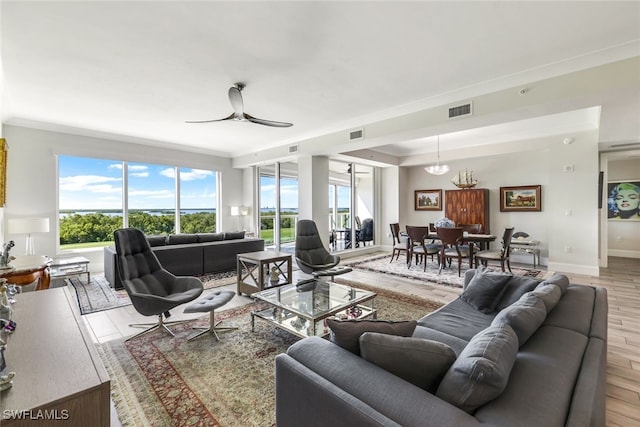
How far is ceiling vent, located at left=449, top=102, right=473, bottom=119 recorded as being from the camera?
140 inches

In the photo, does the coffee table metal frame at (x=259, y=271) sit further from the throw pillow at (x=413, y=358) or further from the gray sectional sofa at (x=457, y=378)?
the throw pillow at (x=413, y=358)

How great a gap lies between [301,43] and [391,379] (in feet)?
9.00

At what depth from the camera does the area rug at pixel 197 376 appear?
5.68 ft

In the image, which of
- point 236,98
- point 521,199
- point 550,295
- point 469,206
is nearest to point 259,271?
point 236,98

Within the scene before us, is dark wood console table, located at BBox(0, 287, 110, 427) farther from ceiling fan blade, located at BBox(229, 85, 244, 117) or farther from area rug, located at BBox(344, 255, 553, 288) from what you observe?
area rug, located at BBox(344, 255, 553, 288)

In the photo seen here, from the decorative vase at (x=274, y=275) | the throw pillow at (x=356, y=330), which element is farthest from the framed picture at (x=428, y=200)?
the throw pillow at (x=356, y=330)

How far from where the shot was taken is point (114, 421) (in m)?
1.62

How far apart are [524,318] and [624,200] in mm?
8076

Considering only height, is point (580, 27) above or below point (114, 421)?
above

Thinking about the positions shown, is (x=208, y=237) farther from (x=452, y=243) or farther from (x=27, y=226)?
(x=452, y=243)

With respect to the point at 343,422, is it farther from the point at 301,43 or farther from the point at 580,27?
the point at 580,27

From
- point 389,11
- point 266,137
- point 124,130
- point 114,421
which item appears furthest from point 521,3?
point 124,130

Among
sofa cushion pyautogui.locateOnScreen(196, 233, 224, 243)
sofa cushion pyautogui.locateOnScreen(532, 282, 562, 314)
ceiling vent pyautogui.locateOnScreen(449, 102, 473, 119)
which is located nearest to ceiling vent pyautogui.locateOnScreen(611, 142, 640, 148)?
ceiling vent pyautogui.locateOnScreen(449, 102, 473, 119)

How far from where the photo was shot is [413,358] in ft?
3.76
